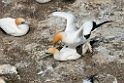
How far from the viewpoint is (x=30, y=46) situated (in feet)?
27.7

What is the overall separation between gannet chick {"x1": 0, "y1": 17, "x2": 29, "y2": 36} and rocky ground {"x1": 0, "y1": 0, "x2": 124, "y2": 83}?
118 millimetres

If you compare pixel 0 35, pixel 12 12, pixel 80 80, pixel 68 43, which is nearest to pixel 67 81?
pixel 80 80

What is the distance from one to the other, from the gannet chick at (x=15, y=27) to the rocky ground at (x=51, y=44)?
4.7 inches

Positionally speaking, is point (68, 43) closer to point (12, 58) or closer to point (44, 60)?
point (44, 60)

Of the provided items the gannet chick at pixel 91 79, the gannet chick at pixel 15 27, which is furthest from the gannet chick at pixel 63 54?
the gannet chick at pixel 15 27

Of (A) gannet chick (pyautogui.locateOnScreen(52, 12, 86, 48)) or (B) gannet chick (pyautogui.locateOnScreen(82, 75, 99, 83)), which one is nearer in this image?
(B) gannet chick (pyautogui.locateOnScreen(82, 75, 99, 83))

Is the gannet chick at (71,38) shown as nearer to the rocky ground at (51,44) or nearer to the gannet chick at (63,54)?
the gannet chick at (63,54)

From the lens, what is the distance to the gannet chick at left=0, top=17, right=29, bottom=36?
29.4 feet

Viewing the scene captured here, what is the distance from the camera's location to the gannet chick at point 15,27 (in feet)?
29.4

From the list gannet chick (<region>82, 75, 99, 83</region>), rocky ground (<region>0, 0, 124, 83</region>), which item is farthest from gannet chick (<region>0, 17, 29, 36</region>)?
gannet chick (<region>82, 75, 99, 83</region>)

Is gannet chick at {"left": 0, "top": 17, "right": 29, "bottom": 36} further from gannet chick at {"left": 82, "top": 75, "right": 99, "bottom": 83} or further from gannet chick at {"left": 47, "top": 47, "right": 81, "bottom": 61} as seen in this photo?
gannet chick at {"left": 82, "top": 75, "right": 99, "bottom": 83}

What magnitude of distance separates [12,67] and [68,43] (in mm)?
1216

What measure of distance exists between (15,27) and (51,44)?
1.09m

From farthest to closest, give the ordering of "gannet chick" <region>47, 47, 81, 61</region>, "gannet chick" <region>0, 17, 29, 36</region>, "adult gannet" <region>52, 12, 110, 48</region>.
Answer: "gannet chick" <region>0, 17, 29, 36</region>
"gannet chick" <region>47, 47, 81, 61</region>
"adult gannet" <region>52, 12, 110, 48</region>
